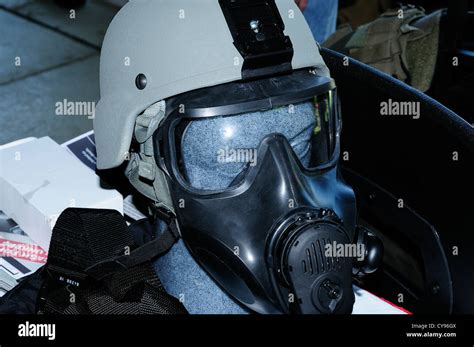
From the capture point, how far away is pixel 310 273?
6.16 feet

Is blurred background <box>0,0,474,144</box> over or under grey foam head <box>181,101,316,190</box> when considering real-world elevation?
under

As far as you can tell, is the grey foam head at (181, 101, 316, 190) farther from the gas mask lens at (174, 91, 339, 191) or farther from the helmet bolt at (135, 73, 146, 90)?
the helmet bolt at (135, 73, 146, 90)

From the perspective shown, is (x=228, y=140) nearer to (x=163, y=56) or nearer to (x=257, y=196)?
(x=257, y=196)

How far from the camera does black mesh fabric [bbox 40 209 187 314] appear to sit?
204 cm

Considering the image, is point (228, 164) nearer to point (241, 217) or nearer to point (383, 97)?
point (241, 217)

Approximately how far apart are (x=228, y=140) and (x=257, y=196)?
0.50ft

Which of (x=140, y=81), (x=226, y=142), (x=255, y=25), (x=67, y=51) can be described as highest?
(x=255, y=25)

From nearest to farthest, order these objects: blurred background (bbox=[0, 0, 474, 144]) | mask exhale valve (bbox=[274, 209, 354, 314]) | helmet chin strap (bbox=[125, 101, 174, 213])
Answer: mask exhale valve (bbox=[274, 209, 354, 314])
helmet chin strap (bbox=[125, 101, 174, 213])
blurred background (bbox=[0, 0, 474, 144])

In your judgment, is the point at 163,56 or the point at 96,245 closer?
the point at 163,56

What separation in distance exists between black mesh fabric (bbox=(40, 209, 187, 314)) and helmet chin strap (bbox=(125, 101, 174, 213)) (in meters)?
0.13

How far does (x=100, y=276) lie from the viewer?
2090mm

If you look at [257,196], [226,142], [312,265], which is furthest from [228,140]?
[312,265]

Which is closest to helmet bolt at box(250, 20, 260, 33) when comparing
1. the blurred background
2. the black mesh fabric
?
the black mesh fabric

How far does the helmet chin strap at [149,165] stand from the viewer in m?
2.00
